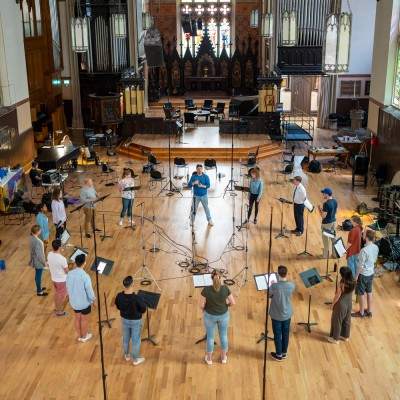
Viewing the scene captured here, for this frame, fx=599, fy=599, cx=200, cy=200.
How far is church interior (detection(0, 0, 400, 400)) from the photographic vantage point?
26.3 ft

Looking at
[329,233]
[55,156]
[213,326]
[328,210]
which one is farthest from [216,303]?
[55,156]

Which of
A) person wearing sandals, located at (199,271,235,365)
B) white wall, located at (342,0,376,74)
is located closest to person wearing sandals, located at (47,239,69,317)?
person wearing sandals, located at (199,271,235,365)

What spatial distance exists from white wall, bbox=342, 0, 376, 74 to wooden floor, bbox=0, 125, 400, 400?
1371cm

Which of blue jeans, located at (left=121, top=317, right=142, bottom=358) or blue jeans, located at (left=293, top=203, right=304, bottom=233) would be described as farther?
blue jeans, located at (left=293, top=203, right=304, bottom=233)

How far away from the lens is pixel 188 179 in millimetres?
16703

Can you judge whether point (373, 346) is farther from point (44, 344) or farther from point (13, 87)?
point (13, 87)

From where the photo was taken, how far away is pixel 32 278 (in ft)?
35.1

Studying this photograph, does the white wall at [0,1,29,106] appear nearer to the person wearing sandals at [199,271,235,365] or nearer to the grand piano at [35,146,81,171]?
the grand piano at [35,146,81,171]

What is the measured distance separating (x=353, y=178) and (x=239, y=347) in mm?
8956

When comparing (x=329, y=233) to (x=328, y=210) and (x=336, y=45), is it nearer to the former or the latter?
(x=328, y=210)

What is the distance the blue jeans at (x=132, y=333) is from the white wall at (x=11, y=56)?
11.1m

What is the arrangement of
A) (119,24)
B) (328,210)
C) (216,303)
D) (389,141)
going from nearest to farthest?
(216,303) < (328,210) < (389,141) < (119,24)

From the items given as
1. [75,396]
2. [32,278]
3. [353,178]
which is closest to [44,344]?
[75,396]

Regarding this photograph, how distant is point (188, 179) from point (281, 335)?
30.0 ft
